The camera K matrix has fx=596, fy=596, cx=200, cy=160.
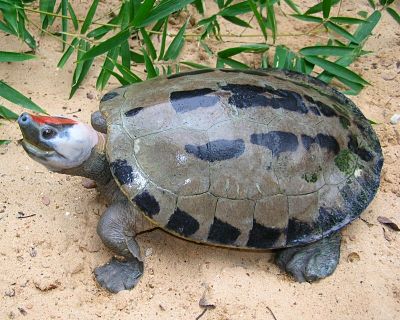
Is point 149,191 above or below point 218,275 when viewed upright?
above

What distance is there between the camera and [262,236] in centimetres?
333

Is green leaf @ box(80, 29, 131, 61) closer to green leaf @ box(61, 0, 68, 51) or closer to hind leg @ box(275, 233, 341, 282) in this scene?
green leaf @ box(61, 0, 68, 51)

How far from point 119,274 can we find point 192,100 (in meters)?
1.06

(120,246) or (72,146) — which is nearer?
(72,146)

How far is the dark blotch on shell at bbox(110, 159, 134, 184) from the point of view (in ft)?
10.4

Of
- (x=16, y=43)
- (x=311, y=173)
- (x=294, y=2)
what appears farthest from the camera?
(x=294, y=2)

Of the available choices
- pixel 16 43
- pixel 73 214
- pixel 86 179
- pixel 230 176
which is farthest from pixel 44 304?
pixel 16 43

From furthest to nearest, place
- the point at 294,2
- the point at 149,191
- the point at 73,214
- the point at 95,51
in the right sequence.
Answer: the point at 294,2 → the point at 95,51 → the point at 73,214 → the point at 149,191

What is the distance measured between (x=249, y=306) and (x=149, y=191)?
84 cm

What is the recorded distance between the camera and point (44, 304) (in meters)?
3.21

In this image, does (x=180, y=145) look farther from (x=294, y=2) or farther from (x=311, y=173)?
(x=294, y=2)

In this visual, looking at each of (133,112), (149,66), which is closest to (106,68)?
(149,66)

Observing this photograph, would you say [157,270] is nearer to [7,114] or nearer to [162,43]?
[7,114]

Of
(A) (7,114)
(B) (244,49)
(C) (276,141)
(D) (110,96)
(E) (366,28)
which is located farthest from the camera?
(E) (366,28)
